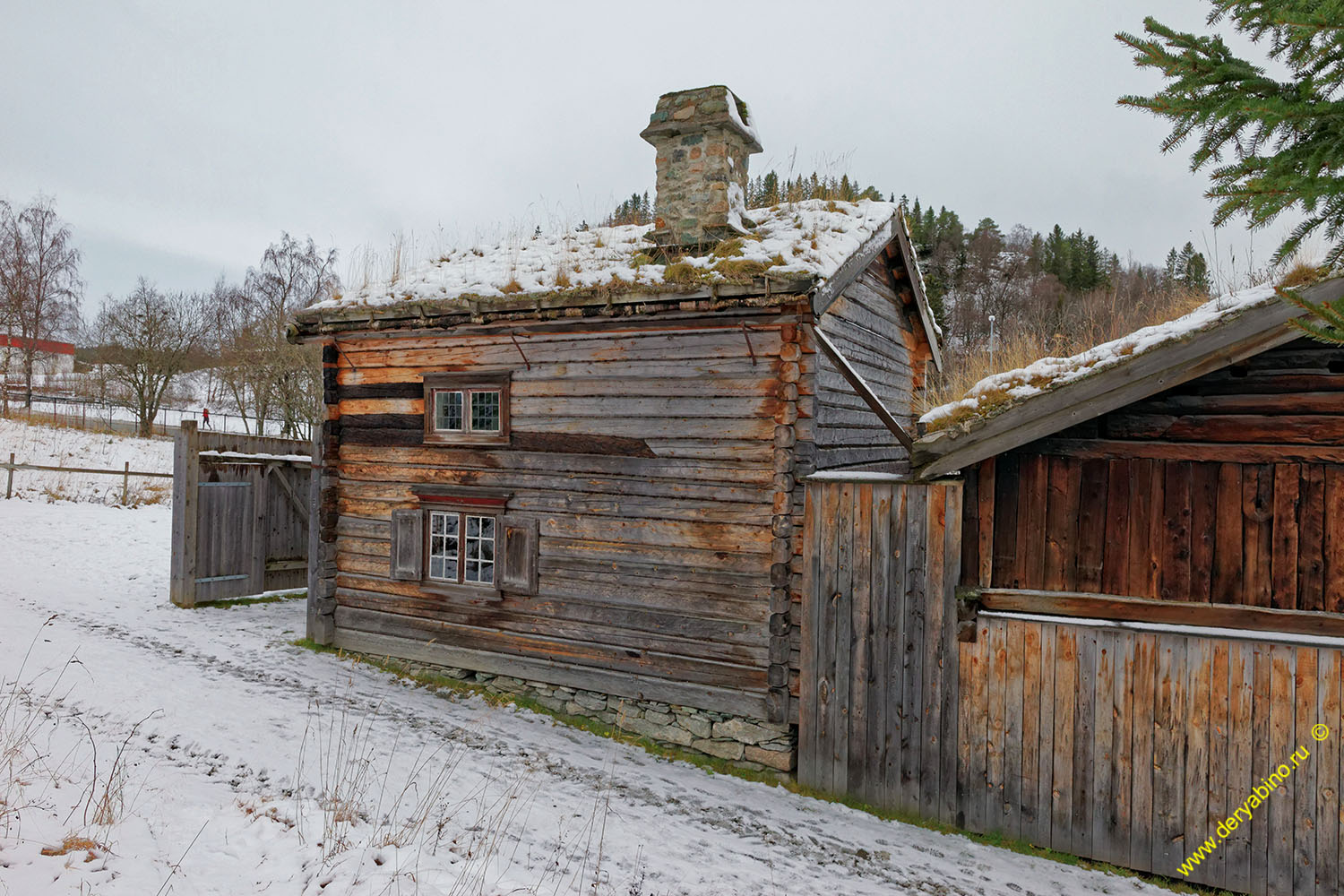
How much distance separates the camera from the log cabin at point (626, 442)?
25.2 ft

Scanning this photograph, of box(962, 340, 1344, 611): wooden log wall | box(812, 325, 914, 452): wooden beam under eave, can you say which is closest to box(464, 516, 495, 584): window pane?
box(812, 325, 914, 452): wooden beam under eave

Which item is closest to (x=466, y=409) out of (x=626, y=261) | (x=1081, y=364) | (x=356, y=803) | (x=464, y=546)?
(x=464, y=546)

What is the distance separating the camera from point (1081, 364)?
20.5 ft

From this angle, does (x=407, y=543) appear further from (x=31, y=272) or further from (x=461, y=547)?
(x=31, y=272)

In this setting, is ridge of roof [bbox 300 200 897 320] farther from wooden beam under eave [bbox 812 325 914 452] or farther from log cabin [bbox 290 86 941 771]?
wooden beam under eave [bbox 812 325 914 452]

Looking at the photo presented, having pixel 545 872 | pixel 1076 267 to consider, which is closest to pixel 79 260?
pixel 545 872

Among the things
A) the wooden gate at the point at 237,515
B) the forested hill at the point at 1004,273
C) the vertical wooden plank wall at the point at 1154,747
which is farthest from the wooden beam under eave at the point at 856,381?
the forested hill at the point at 1004,273

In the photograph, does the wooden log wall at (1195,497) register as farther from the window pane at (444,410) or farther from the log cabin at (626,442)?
the window pane at (444,410)

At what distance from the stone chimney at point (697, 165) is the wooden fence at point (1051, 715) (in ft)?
12.1

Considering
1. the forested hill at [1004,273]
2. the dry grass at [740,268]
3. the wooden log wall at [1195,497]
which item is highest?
the forested hill at [1004,273]

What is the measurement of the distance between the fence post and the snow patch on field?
10.4 m

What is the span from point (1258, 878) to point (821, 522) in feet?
13.9

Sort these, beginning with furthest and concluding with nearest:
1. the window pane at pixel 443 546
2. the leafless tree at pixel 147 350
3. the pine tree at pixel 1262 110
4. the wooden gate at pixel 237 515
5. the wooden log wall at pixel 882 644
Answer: the leafless tree at pixel 147 350 → the wooden gate at pixel 237 515 → the window pane at pixel 443 546 → the wooden log wall at pixel 882 644 → the pine tree at pixel 1262 110

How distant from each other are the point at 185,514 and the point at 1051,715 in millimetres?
12213
